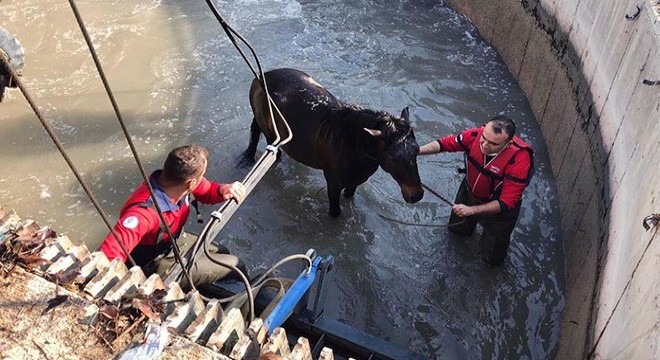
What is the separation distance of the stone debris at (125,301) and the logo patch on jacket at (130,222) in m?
0.60

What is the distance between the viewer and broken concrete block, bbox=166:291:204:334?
8.41 ft

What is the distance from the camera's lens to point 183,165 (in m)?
3.64

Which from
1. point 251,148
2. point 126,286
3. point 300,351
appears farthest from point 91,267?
point 251,148

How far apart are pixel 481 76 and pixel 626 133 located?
14.2 feet

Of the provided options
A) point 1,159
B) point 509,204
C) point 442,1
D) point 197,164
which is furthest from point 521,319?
point 442,1

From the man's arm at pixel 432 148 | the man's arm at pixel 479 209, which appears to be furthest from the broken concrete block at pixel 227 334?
the man's arm at pixel 432 148

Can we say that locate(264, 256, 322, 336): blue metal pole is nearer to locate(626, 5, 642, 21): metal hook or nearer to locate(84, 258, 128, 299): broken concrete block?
locate(84, 258, 128, 299): broken concrete block

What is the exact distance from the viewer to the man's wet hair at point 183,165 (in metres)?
3.64

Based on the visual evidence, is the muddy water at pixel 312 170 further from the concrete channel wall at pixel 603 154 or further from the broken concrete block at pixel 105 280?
the broken concrete block at pixel 105 280

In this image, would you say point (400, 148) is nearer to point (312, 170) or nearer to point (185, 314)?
point (312, 170)

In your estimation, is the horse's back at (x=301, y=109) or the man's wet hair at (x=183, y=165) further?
the horse's back at (x=301, y=109)

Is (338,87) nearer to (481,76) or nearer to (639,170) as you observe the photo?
(481,76)

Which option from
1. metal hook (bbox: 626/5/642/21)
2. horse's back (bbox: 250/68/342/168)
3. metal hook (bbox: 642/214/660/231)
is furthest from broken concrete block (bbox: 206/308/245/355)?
metal hook (bbox: 626/5/642/21)

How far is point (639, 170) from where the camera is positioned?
4090 mm
